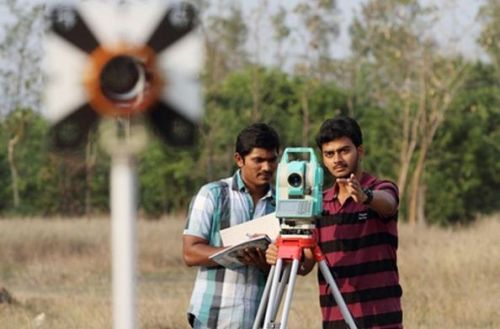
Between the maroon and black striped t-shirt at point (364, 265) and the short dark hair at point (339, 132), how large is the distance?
0.19m

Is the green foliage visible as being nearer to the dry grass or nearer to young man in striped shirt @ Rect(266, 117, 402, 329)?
the dry grass

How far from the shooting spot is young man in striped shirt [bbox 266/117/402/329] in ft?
16.6

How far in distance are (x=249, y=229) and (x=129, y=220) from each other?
1590 mm

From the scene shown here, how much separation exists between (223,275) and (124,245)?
171 cm

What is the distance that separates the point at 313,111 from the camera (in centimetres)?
3331

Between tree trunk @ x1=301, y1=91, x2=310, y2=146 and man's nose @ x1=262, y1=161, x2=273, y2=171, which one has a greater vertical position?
man's nose @ x1=262, y1=161, x2=273, y2=171

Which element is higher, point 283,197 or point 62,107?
point 62,107

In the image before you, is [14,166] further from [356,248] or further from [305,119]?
[356,248]

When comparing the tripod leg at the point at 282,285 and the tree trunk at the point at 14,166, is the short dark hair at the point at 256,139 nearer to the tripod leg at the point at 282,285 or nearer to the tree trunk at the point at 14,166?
the tripod leg at the point at 282,285

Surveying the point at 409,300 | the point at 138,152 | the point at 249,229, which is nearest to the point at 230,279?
the point at 249,229

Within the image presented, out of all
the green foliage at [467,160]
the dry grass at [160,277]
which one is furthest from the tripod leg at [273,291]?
the green foliage at [467,160]

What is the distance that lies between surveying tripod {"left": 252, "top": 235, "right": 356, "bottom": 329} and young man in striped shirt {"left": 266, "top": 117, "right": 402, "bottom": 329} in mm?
89

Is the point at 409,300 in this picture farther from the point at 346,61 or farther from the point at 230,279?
the point at 346,61

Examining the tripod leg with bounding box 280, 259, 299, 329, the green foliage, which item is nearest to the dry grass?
the tripod leg with bounding box 280, 259, 299, 329
